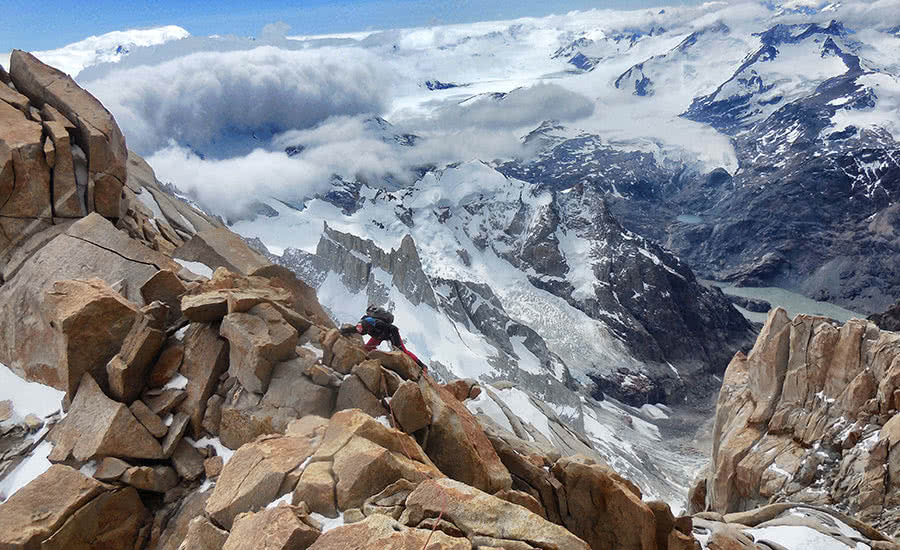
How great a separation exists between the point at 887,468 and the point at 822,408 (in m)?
5.76

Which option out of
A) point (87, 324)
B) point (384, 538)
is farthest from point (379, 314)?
point (384, 538)

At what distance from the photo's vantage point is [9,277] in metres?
21.6

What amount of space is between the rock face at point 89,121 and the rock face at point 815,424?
1560 inches

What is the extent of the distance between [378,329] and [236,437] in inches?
259

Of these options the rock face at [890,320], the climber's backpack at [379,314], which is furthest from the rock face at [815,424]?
the rock face at [890,320]

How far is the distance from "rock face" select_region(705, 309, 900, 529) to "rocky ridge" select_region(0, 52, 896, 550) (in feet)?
41.2

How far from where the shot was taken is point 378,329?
21281 mm

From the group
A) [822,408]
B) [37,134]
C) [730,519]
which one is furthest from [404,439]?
[822,408]

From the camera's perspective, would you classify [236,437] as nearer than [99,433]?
No

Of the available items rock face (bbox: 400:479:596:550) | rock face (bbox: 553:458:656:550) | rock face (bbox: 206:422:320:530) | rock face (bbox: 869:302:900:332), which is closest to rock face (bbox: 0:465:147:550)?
rock face (bbox: 206:422:320:530)

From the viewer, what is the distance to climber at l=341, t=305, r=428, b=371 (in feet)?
68.5

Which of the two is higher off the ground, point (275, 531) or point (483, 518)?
point (275, 531)

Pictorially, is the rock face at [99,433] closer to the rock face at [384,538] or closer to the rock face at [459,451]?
the rock face at [384,538]

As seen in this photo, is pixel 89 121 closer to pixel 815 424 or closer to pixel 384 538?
pixel 384 538
